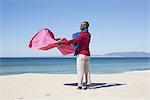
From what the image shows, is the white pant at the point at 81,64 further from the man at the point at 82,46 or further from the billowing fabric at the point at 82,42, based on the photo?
the billowing fabric at the point at 82,42

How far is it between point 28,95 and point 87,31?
8.77ft

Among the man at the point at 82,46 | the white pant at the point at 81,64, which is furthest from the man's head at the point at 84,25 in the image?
the white pant at the point at 81,64

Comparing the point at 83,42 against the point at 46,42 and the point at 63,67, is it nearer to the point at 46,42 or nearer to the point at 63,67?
the point at 46,42

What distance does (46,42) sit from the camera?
12727 millimetres

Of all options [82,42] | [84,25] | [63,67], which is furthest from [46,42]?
[63,67]

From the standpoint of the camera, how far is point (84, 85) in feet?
38.5

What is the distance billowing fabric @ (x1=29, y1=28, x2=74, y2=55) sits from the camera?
1258 centimetres

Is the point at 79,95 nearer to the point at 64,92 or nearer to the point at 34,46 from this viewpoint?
the point at 64,92

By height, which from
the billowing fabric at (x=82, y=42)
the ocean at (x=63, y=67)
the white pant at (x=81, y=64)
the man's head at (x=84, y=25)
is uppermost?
the man's head at (x=84, y=25)

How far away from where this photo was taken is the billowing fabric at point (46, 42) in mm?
12578

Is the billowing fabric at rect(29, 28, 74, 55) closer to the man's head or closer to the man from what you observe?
the man

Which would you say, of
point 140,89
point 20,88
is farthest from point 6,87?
point 140,89

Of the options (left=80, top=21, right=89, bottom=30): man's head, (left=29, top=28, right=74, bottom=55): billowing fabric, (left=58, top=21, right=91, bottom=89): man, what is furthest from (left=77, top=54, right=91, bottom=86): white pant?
(left=29, top=28, right=74, bottom=55): billowing fabric

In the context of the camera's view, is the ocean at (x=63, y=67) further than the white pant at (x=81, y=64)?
Yes
